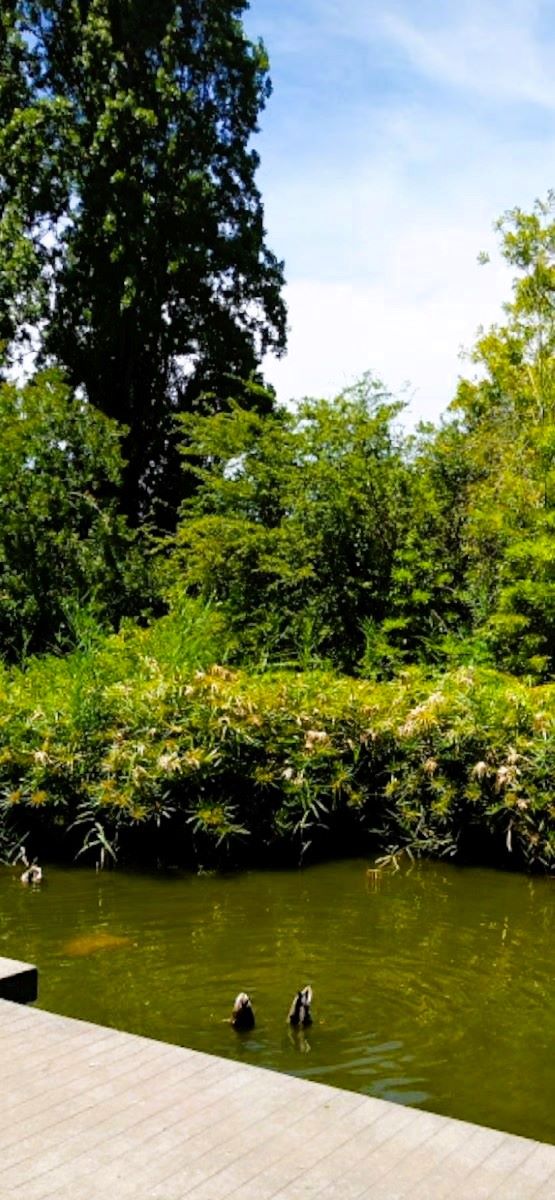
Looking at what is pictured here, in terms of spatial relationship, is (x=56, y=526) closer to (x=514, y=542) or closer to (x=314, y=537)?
Answer: (x=314, y=537)

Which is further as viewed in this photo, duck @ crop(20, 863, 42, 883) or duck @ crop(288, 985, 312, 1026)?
duck @ crop(20, 863, 42, 883)

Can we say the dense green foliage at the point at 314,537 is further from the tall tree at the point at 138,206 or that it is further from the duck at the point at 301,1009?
the tall tree at the point at 138,206

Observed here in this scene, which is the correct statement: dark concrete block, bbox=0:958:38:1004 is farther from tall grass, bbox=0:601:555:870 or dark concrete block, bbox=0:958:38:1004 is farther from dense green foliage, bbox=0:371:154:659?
dense green foliage, bbox=0:371:154:659

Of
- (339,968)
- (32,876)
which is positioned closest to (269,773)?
(32,876)

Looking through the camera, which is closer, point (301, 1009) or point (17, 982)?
point (17, 982)

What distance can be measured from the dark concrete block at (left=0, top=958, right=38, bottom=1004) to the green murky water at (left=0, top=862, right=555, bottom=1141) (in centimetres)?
69

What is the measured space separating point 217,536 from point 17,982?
30.3 ft

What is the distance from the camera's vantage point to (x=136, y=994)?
5.82m

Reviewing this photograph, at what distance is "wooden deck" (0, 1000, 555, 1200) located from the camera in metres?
3.07

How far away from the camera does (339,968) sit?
6281mm

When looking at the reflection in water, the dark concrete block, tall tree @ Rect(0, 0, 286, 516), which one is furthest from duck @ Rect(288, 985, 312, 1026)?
tall tree @ Rect(0, 0, 286, 516)

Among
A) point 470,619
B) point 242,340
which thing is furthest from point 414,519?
point 242,340

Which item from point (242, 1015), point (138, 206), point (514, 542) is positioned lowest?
point (242, 1015)

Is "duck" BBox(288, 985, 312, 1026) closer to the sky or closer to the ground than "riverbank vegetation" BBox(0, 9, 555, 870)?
closer to the ground
